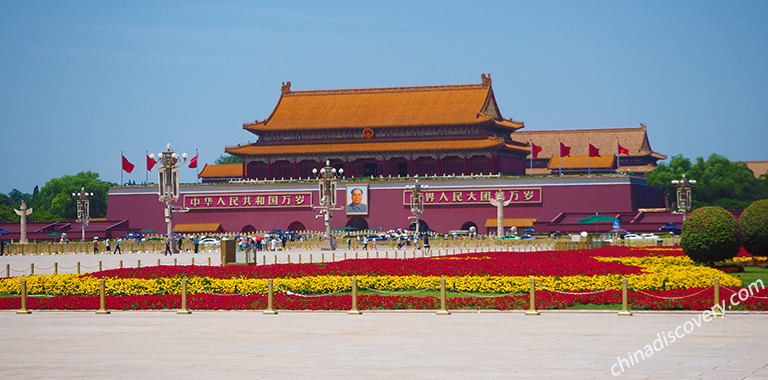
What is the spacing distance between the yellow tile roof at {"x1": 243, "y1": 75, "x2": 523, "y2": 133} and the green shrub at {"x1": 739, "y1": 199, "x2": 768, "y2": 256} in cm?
4125

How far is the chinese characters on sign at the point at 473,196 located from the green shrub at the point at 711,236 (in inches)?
1617

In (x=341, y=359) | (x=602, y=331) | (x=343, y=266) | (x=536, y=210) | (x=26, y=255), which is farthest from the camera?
(x=536, y=210)

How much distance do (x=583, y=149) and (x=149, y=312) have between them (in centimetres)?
6770

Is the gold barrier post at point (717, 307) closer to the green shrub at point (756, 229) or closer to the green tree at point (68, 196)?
the green shrub at point (756, 229)

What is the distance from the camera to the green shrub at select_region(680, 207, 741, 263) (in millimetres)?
25344

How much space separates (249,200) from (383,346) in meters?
60.0

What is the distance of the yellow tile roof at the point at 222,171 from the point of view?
277 ft

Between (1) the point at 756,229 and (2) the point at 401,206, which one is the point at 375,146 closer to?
(2) the point at 401,206

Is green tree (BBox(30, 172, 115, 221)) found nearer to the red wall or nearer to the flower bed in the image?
the red wall

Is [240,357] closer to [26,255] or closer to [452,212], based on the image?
[26,255]

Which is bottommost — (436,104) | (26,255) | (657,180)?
(26,255)

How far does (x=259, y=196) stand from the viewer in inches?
2837

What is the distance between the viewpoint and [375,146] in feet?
237

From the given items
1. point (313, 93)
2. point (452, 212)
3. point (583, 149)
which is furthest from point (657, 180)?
point (313, 93)
